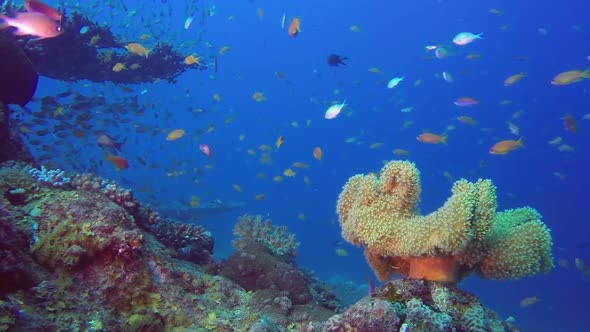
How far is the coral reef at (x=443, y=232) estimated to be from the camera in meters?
3.77

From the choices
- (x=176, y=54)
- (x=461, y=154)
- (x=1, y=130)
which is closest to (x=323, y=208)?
(x=461, y=154)

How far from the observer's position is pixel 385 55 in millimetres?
94000

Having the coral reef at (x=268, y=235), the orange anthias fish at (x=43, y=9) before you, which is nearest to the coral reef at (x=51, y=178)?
the orange anthias fish at (x=43, y=9)

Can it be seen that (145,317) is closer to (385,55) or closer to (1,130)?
(1,130)

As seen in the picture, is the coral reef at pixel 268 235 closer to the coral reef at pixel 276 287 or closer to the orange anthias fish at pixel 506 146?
the coral reef at pixel 276 287

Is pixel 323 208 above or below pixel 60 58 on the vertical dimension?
above

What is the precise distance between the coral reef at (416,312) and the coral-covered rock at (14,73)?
6.68m

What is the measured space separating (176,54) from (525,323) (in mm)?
28690

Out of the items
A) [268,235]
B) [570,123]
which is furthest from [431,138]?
[268,235]

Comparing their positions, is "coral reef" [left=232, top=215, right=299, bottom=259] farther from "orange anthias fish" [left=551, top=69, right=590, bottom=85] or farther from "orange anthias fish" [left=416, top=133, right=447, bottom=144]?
"orange anthias fish" [left=551, top=69, right=590, bottom=85]

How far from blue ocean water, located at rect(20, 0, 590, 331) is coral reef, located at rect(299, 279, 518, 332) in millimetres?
15287

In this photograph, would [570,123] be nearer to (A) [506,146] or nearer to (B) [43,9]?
(A) [506,146]

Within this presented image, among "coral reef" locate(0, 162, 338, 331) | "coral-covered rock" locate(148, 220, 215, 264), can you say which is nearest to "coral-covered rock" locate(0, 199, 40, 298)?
"coral reef" locate(0, 162, 338, 331)

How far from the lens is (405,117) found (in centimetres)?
9019
